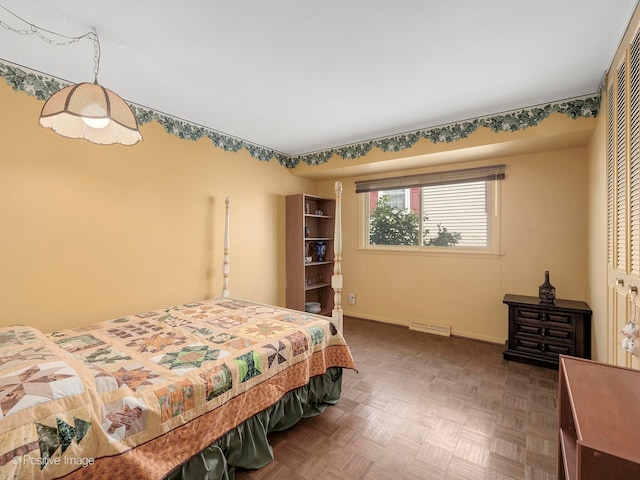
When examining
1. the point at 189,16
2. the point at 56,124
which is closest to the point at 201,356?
the point at 56,124

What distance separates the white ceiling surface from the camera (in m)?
1.58

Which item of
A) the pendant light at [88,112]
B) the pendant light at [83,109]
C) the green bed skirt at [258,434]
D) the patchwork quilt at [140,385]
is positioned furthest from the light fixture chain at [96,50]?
the green bed skirt at [258,434]

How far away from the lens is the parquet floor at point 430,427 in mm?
1639

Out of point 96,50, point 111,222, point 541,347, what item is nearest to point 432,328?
point 541,347

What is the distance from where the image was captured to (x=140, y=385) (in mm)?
1372

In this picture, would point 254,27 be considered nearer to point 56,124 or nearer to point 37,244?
point 56,124

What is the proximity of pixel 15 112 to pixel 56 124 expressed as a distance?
93 centimetres

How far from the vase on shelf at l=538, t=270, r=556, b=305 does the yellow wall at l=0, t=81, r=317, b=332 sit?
3.30m

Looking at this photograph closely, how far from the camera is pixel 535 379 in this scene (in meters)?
2.63

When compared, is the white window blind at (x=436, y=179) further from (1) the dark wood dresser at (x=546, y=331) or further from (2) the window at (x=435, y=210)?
(1) the dark wood dresser at (x=546, y=331)

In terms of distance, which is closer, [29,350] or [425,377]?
[29,350]

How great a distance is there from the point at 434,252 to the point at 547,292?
125cm

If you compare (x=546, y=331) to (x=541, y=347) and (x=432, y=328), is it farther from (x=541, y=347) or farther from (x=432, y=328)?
(x=432, y=328)

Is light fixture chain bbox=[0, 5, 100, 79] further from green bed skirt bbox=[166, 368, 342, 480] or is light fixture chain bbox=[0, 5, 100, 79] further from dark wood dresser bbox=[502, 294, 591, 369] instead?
dark wood dresser bbox=[502, 294, 591, 369]
